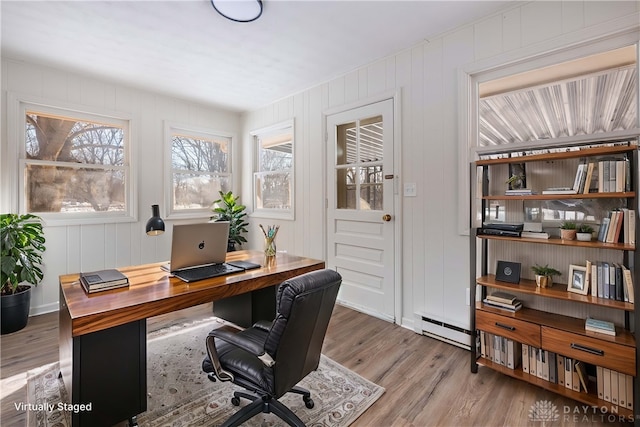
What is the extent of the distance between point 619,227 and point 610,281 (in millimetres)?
320

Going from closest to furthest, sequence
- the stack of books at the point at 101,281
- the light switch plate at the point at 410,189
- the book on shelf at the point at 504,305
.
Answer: the stack of books at the point at 101,281, the book on shelf at the point at 504,305, the light switch plate at the point at 410,189

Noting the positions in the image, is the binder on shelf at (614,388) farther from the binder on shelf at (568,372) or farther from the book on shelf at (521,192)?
the book on shelf at (521,192)

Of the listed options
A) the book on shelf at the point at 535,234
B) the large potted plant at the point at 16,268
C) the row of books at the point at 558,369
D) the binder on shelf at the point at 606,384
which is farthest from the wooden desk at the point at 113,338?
the binder on shelf at the point at 606,384

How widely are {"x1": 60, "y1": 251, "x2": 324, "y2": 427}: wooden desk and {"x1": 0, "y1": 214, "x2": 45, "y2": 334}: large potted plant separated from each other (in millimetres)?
1523

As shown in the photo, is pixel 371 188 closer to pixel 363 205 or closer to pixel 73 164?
pixel 363 205

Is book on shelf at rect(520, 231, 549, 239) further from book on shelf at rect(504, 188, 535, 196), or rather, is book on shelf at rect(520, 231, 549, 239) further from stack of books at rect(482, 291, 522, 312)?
stack of books at rect(482, 291, 522, 312)

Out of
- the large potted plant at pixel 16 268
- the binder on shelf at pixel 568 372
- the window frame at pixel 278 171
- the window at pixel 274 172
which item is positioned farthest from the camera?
the window at pixel 274 172

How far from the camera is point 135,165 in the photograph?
152 inches

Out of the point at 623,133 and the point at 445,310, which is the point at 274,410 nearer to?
the point at 445,310

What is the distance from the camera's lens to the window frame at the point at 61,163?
10.1 feet

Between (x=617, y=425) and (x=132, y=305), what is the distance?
8.59ft

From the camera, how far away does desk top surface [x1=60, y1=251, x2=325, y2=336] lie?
1335mm

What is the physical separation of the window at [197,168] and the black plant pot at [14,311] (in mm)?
1778

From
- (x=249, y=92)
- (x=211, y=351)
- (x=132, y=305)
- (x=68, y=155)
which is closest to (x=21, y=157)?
(x=68, y=155)
